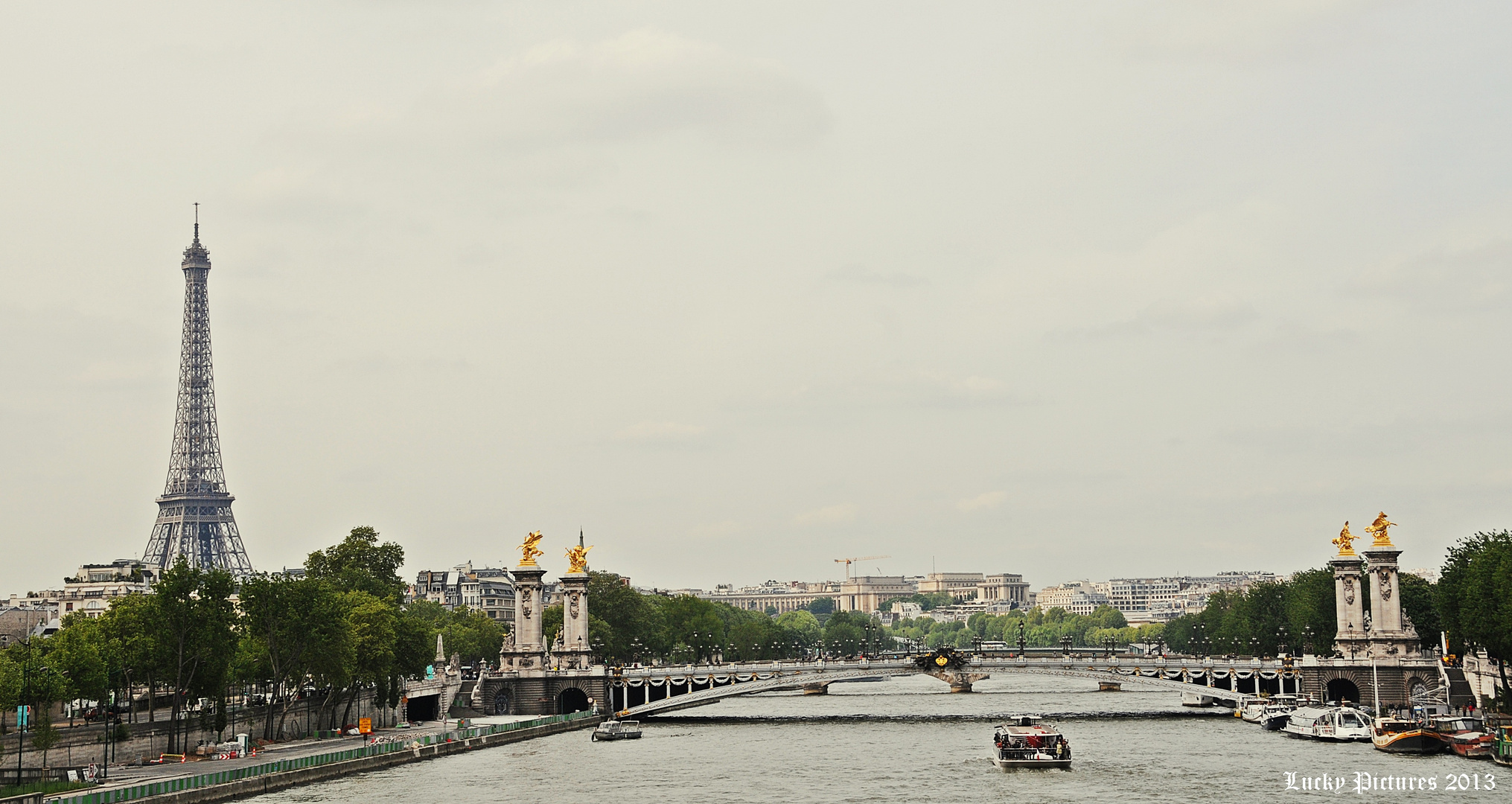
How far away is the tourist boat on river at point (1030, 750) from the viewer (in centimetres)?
8369

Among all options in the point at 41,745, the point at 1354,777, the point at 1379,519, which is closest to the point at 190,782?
the point at 41,745

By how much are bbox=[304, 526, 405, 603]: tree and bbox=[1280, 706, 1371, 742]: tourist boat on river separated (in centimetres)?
6206

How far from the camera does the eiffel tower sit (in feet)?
622

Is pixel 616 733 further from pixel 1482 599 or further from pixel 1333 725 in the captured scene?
pixel 1482 599

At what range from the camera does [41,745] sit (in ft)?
215

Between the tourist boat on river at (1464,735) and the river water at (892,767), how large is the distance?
55.2 inches

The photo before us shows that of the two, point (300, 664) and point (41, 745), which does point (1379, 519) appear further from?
point (41, 745)

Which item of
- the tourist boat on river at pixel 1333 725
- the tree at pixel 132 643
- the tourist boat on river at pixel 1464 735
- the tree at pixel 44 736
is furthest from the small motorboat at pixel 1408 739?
the tree at pixel 44 736

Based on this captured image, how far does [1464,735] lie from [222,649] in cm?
6045

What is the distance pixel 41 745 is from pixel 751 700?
100 m

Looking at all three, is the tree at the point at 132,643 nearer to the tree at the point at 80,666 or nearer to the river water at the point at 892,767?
the tree at the point at 80,666

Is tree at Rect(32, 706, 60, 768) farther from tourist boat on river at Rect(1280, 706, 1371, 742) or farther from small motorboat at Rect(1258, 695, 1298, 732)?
small motorboat at Rect(1258, 695, 1298, 732)

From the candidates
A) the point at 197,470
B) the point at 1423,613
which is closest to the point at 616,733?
the point at 1423,613

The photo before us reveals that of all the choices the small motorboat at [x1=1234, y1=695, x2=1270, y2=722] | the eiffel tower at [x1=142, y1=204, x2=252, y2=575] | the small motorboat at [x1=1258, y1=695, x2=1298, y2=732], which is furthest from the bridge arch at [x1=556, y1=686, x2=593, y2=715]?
the eiffel tower at [x1=142, y1=204, x2=252, y2=575]
